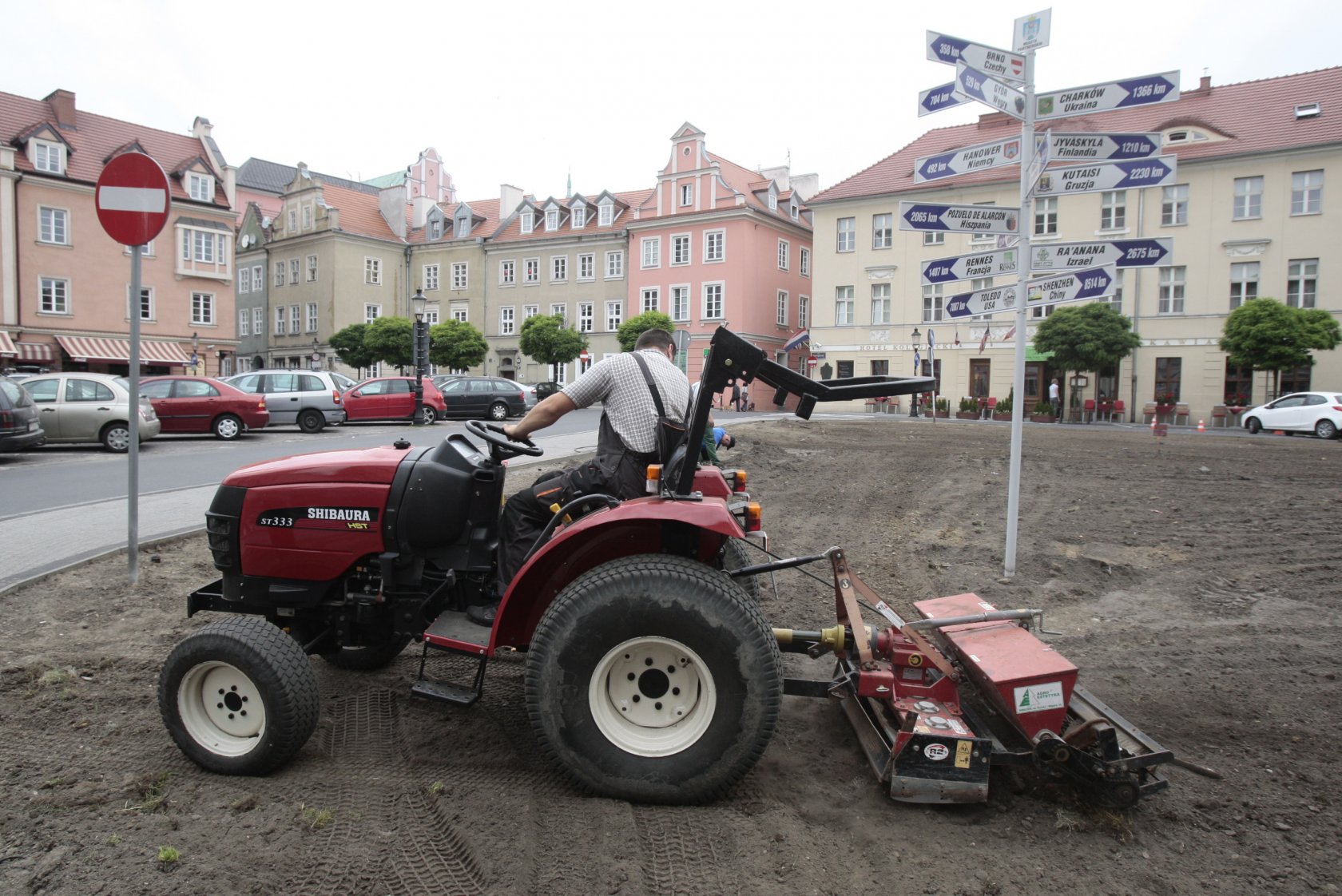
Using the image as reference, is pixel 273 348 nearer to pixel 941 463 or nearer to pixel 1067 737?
pixel 941 463

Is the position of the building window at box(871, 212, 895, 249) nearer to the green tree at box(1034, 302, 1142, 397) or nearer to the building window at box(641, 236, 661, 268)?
the green tree at box(1034, 302, 1142, 397)

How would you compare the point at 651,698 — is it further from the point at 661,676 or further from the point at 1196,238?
the point at 1196,238

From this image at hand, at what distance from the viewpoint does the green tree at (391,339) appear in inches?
1842

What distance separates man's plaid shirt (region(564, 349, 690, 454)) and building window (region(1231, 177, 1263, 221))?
39.7 m

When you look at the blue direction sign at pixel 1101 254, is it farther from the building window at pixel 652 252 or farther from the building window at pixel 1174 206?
the building window at pixel 652 252

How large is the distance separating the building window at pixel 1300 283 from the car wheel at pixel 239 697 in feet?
133

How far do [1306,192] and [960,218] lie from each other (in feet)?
119

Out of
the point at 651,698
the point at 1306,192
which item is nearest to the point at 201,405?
the point at 651,698

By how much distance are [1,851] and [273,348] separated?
65.5 m

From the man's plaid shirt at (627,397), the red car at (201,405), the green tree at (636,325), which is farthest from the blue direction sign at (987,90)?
the green tree at (636,325)

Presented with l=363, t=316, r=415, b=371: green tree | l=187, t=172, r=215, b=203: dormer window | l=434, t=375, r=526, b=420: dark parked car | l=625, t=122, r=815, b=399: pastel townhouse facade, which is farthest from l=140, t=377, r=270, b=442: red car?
l=625, t=122, r=815, b=399: pastel townhouse facade

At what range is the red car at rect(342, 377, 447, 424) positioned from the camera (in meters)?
23.4

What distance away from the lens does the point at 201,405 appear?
59.1 feet

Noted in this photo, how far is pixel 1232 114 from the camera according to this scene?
3609cm
